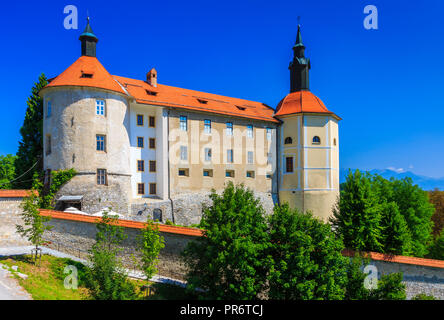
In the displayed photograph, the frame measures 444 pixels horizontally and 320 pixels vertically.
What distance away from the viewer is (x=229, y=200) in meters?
19.1

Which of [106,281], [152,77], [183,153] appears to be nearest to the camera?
[106,281]

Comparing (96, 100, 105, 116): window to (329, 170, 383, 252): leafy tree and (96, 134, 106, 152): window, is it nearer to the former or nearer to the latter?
(96, 134, 106, 152): window

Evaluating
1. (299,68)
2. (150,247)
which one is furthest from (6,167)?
(299,68)

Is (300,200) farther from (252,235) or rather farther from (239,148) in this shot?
(252,235)

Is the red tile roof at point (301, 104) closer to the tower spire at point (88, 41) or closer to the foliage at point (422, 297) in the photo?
the tower spire at point (88, 41)

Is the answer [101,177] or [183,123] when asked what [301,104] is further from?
[101,177]

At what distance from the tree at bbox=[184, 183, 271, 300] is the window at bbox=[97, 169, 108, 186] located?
13.2m

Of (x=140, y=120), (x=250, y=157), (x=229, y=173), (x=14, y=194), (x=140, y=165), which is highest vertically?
(x=140, y=120)

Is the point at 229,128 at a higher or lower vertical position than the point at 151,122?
lower

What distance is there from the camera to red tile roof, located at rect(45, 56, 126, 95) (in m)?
28.4

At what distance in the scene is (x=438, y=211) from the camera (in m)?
44.2

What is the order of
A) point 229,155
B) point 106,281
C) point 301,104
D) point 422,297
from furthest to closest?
point 301,104 → point 229,155 → point 422,297 → point 106,281

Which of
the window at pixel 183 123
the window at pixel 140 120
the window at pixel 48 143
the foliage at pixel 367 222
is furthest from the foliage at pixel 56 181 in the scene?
the foliage at pixel 367 222

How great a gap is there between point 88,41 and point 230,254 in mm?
25855
